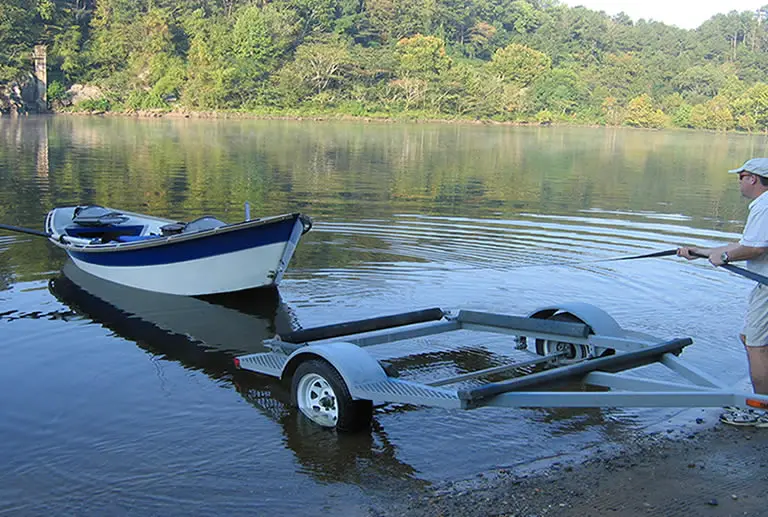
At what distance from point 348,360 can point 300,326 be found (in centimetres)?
396

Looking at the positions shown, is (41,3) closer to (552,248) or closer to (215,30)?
(215,30)

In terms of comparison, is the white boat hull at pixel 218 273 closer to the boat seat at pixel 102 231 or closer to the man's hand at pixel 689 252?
the boat seat at pixel 102 231

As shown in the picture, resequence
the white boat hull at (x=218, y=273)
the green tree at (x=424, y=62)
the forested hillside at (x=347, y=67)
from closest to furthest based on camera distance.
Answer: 1. the white boat hull at (x=218, y=273)
2. the forested hillside at (x=347, y=67)
3. the green tree at (x=424, y=62)

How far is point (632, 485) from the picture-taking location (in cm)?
520

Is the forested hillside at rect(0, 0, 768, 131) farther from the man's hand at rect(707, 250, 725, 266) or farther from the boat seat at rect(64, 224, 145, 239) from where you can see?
the man's hand at rect(707, 250, 725, 266)

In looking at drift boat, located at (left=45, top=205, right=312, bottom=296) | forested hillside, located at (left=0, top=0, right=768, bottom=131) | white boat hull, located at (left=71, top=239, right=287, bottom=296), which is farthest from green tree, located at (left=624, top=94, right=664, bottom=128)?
white boat hull, located at (left=71, top=239, right=287, bottom=296)

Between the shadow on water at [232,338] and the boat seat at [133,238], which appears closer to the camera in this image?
the shadow on water at [232,338]

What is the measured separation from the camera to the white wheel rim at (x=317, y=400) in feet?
20.6

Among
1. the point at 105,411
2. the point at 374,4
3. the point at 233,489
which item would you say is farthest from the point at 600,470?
the point at 374,4

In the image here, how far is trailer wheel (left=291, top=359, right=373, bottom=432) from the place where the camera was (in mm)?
6078

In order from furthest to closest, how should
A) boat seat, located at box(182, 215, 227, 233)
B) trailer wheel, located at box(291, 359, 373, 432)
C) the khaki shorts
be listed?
boat seat, located at box(182, 215, 227, 233)
trailer wheel, located at box(291, 359, 373, 432)
the khaki shorts

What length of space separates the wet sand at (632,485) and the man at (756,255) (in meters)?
0.60

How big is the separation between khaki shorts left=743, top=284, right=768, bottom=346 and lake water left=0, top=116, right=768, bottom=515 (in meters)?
1.15

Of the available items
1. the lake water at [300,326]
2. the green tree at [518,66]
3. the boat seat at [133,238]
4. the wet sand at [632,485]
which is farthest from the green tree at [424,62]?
the wet sand at [632,485]
